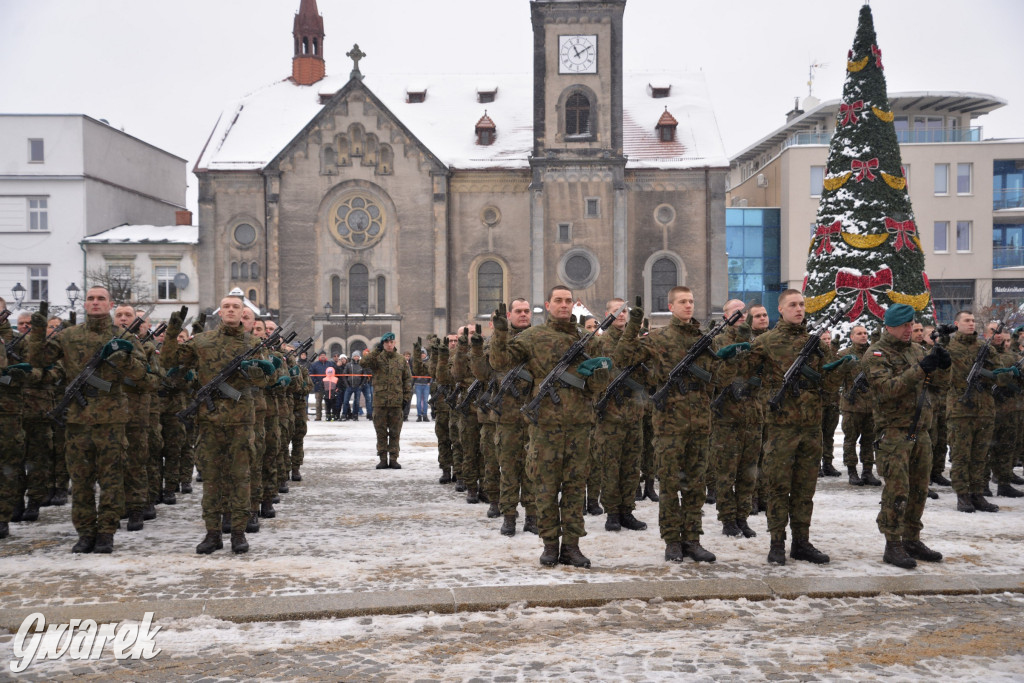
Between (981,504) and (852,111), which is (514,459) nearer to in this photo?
(981,504)

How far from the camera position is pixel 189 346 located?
27.2ft

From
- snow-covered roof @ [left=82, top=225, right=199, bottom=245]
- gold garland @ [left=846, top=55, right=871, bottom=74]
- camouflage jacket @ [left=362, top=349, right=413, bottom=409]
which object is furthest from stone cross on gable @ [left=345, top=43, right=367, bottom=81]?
camouflage jacket @ [left=362, top=349, right=413, bottom=409]

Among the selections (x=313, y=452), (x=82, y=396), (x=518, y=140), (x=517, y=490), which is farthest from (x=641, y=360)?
(x=518, y=140)

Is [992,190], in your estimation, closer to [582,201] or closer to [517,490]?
[582,201]

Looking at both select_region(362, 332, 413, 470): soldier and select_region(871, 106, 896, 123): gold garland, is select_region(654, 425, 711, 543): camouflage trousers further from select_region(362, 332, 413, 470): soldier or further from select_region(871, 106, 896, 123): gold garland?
select_region(871, 106, 896, 123): gold garland

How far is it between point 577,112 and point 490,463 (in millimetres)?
34038

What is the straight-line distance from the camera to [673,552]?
25.5 feet

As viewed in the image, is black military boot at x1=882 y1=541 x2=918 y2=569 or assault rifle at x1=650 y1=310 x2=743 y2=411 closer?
black military boot at x1=882 y1=541 x2=918 y2=569

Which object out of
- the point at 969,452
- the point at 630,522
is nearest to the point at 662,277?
the point at 969,452

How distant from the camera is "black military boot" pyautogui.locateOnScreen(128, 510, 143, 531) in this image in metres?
9.41

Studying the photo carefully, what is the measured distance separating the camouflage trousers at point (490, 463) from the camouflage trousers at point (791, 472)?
345 cm

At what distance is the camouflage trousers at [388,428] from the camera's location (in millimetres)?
15109

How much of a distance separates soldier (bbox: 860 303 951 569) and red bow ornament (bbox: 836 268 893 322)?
650 inches

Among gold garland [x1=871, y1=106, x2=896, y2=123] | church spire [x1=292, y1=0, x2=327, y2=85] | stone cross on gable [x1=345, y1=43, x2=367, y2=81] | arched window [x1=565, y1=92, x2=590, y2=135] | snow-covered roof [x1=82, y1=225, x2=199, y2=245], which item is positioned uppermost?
church spire [x1=292, y1=0, x2=327, y2=85]
